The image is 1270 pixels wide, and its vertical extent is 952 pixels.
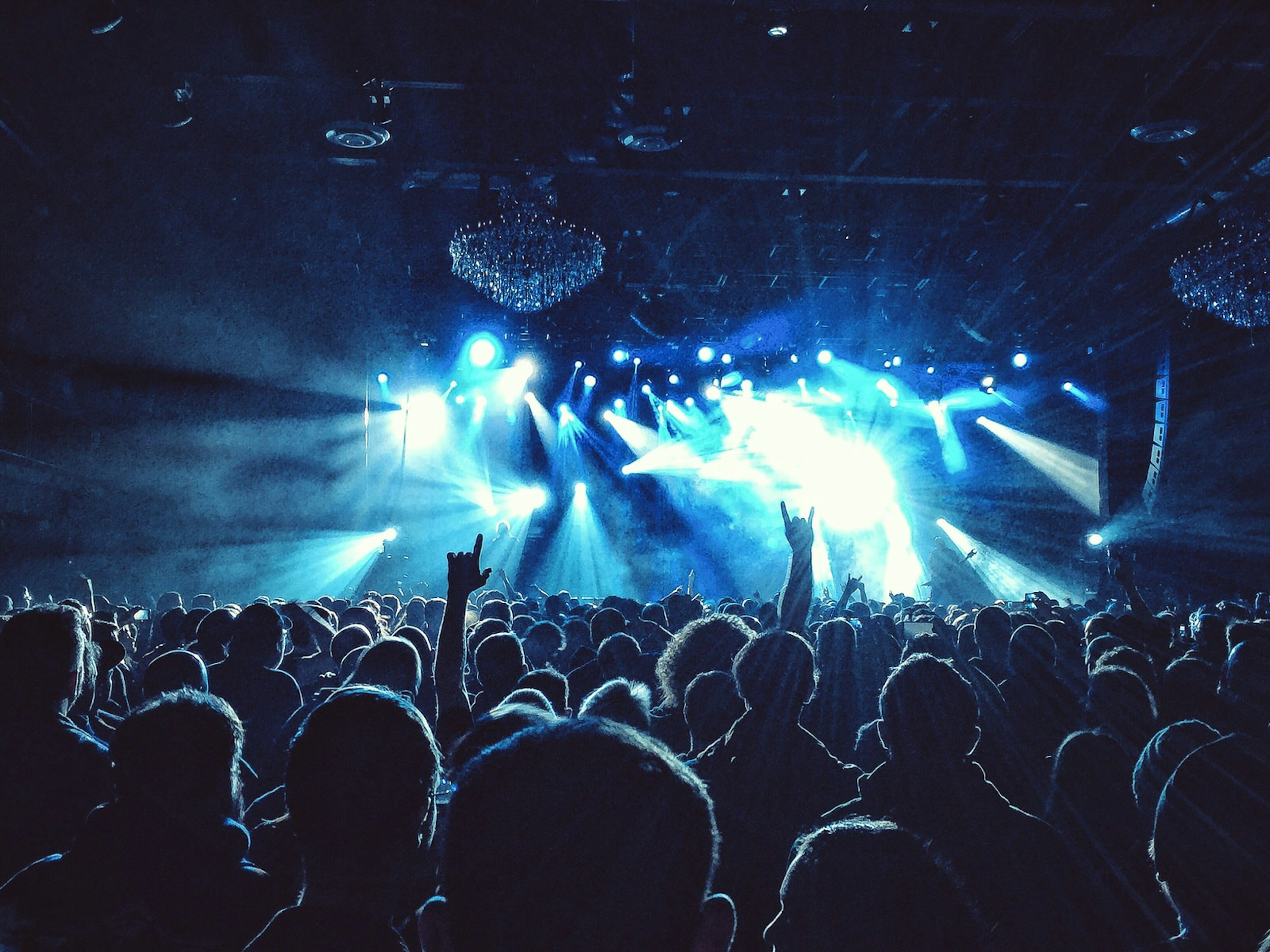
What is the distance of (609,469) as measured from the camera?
21594 millimetres

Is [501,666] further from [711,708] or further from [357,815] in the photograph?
[357,815]

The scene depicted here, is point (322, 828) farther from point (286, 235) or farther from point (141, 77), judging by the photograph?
point (286, 235)

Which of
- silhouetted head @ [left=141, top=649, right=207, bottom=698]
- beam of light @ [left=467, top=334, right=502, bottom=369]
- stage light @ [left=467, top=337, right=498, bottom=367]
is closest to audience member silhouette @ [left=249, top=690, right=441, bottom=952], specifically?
silhouetted head @ [left=141, top=649, right=207, bottom=698]

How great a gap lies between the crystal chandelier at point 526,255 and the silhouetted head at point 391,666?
5755 mm

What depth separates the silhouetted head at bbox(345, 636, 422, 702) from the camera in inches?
149

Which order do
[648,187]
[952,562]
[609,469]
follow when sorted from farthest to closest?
[609,469], [952,562], [648,187]

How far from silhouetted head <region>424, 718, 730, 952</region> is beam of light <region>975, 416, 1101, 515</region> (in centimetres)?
1812

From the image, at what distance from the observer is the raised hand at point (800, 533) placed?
16.2 ft

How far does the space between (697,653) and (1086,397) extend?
16.3 m

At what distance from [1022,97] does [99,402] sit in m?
13.9

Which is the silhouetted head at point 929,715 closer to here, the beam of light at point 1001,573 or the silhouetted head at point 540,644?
the silhouetted head at point 540,644

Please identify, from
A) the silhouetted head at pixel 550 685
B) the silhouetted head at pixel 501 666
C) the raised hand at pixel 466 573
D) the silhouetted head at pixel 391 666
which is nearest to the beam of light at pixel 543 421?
the silhouetted head at pixel 501 666

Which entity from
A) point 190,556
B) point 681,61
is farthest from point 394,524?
point 681,61

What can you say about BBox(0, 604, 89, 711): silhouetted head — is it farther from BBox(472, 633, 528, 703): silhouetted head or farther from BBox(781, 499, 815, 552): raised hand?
BBox(781, 499, 815, 552): raised hand
